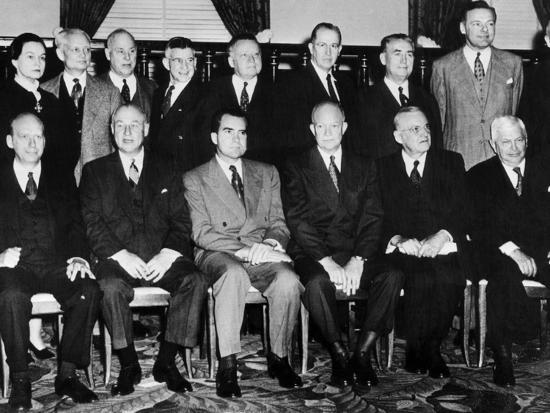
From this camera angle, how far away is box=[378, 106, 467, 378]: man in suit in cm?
372

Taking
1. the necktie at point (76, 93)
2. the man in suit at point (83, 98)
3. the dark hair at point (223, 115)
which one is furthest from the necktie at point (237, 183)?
the necktie at point (76, 93)

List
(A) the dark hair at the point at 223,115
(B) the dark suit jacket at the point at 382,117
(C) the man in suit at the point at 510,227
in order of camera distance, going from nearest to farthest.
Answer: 1. (C) the man in suit at the point at 510,227
2. (A) the dark hair at the point at 223,115
3. (B) the dark suit jacket at the point at 382,117

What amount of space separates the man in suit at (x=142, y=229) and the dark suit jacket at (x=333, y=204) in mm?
638

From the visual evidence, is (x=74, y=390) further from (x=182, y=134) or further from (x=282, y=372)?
(x=182, y=134)

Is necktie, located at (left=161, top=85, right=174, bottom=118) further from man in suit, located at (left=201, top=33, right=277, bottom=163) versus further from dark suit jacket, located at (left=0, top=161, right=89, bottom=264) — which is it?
dark suit jacket, located at (left=0, top=161, right=89, bottom=264)

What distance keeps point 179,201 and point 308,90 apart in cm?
124

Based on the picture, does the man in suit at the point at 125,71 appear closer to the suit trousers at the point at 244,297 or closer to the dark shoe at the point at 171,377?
the suit trousers at the point at 244,297

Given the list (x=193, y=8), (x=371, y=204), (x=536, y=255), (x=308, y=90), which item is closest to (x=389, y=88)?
(x=308, y=90)

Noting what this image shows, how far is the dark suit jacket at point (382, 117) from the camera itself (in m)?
4.41

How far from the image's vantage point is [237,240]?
3.87 meters

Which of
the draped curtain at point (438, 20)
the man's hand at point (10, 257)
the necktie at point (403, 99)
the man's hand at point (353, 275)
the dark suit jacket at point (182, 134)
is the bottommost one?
the man's hand at point (353, 275)

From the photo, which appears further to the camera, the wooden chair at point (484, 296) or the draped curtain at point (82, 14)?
the draped curtain at point (82, 14)

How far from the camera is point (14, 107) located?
4230 millimetres

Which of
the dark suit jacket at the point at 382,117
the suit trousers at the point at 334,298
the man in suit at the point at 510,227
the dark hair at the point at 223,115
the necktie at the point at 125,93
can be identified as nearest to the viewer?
the suit trousers at the point at 334,298
